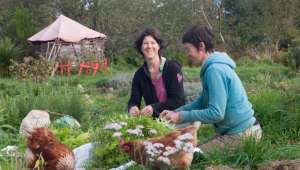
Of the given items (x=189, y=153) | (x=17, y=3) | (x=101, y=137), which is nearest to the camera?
(x=189, y=153)

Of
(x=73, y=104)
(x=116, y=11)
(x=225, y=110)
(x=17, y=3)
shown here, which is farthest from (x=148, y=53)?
(x=17, y=3)

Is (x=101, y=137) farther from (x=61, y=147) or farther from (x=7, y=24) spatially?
(x=7, y=24)

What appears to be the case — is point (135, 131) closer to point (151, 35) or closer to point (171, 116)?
point (171, 116)

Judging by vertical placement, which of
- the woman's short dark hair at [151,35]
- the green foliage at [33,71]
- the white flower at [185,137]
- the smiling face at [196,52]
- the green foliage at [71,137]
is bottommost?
the green foliage at [33,71]

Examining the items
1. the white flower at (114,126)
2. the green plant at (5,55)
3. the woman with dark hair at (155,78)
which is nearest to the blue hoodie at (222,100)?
the white flower at (114,126)

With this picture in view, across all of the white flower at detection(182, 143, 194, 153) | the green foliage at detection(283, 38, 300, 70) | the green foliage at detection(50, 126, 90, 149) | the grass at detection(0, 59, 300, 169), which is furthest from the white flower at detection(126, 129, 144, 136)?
the green foliage at detection(283, 38, 300, 70)

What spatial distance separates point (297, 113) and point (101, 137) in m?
3.25

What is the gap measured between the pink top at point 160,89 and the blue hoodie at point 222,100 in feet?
3.21

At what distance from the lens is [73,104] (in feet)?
27.5

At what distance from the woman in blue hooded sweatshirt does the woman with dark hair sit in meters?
0.84

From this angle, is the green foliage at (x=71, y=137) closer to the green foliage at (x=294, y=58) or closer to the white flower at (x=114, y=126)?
the white flower at (x=114, y=126)

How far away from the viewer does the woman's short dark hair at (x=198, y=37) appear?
463 cm

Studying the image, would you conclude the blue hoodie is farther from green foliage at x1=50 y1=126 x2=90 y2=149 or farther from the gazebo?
the gazebo

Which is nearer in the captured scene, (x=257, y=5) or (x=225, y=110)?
(x=225, y=110)
